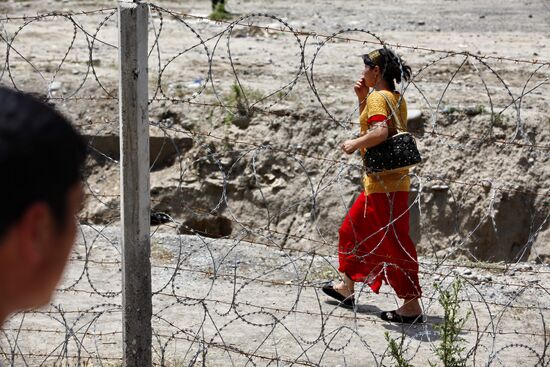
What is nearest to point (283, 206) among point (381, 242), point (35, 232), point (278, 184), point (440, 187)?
point (278, 184)

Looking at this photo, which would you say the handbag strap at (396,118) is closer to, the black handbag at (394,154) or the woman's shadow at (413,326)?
the black handbag at (394,154)

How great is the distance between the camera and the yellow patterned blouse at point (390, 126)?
5508 millimetres

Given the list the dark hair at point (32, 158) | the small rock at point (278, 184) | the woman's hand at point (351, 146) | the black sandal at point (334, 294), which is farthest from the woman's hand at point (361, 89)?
the dark hair at point (32, 158)

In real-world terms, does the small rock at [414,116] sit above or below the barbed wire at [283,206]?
above

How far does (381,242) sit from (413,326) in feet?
1.76

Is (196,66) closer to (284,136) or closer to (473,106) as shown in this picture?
(284,136)

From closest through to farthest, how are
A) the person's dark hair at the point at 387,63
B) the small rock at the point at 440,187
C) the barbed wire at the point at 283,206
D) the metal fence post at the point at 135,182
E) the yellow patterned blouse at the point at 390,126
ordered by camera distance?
1. the metal fence post at the point at 135,182
2. the barbed wire at the point at 283,206
3. the yellow patterned blouse at the point at 390,126
4. the person's dark hair at the point at 387,63
5. the small rock at the point at 440,187

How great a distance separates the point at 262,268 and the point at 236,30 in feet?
20.7

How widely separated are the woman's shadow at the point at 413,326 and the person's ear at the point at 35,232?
4.10m

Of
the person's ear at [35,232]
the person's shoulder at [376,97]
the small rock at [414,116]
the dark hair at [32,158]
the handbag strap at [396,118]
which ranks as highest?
the dark hair at [32,158]

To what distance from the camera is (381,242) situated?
18.4 ft

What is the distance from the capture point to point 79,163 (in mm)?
1395

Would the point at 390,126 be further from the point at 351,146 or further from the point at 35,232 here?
the point at 35,232

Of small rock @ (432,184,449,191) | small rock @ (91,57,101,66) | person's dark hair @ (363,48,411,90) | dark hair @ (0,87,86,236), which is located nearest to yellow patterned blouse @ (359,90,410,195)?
person's dark hair @ (363,48,411,90)
